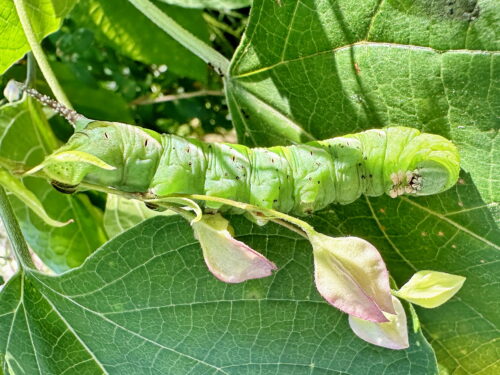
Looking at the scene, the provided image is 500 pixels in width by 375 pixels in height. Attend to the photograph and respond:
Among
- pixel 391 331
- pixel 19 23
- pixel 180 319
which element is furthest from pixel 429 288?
pixel 19 23

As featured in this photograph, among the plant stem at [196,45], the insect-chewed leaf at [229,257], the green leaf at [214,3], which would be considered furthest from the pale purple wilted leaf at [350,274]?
the green leaf at [214,3]

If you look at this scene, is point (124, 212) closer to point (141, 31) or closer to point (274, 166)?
point (274, 166)

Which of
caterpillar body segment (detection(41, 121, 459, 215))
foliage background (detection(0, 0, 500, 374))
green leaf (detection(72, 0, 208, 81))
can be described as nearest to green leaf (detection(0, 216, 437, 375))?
foliage background (detection(0, 0, 500, 374))

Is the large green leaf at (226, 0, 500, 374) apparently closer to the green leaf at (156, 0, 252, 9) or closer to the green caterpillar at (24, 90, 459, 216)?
the green caterpillar at (24, 90, 459, 216)

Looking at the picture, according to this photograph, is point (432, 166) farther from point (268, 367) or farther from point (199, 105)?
point (199, 105)

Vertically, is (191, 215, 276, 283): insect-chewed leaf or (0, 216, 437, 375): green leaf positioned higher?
(191, 215, 276, 283): insect-chewed leaf

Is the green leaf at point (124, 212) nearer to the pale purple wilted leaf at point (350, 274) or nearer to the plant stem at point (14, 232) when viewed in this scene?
the plant stem at point (14, 232)
